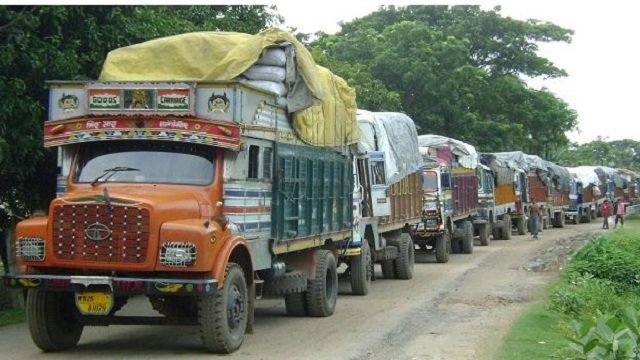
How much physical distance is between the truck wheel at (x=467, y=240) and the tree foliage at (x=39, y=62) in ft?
46.5

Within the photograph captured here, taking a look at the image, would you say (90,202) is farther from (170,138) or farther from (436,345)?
(436,345)

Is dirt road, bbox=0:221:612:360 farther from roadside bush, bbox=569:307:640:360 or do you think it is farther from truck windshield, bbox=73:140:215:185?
truck windshield, bbox=73:140:215:185

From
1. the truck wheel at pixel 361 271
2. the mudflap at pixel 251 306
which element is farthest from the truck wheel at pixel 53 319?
the truck wheel at pixel 361 271

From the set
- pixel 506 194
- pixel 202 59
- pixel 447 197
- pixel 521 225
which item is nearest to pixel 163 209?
pixel 202 59

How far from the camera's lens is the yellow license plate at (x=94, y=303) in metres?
8.93

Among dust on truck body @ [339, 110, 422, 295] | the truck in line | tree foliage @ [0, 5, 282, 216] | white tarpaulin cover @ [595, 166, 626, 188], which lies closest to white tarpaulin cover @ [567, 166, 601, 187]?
white tarpaulin cover @ [595, 166, 626, 188]

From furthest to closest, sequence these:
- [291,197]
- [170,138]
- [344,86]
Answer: [344,86] → [291,197] → [170,138]

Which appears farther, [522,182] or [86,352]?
[522,182]

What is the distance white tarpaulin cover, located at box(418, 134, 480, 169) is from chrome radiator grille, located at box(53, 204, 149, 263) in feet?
56.3

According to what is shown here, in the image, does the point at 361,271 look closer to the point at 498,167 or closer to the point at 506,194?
the point at 498,167

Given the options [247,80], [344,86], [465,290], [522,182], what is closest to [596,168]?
[522,182]

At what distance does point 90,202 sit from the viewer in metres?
8.91

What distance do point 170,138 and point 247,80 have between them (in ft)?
6.02

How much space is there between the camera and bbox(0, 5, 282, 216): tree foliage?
1152 centimetres
